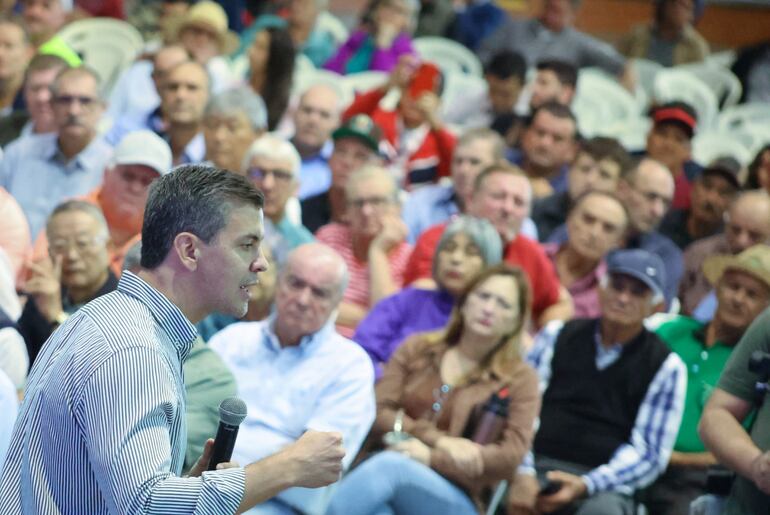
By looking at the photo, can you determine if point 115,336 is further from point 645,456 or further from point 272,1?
point 272,1

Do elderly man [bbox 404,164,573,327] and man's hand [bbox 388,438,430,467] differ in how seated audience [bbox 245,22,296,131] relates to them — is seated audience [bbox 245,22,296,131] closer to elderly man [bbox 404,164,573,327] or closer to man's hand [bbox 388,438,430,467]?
elderly man [bbox 404,164,573,327]

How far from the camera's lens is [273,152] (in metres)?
5.84

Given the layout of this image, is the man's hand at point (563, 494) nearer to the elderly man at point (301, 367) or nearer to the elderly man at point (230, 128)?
the elderly man at point (301, 367)

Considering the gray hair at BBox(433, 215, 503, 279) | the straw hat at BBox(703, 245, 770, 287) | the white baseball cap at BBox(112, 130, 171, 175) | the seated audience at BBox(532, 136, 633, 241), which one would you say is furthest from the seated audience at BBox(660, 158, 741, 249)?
the white baseball cap at BBox(112, 130, 171, 175)

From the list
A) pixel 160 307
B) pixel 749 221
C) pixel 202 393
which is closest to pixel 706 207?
pixel 749 221

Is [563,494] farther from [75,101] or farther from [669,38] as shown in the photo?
[669,38]

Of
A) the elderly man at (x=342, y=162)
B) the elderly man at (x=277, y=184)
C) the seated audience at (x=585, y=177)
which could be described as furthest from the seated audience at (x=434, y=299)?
the seated audience at (x=585, y=177)

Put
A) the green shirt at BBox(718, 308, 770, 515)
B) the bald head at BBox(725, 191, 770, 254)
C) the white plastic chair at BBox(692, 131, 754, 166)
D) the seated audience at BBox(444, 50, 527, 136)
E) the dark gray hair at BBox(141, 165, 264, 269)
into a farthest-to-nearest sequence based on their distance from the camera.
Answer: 1. the white plastic chair at BBox(692, 131, 754, 166)
2. the seated audience at BBox(444, 50, 527, 136)
3. the bald head at BBox(725, 191, 770, 254)
4. the green shirt at BBox(718, 308, 770, 515)
5. the dark gray hair at BBox(141, 165, 264, 269)

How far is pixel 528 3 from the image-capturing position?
36.2 feet

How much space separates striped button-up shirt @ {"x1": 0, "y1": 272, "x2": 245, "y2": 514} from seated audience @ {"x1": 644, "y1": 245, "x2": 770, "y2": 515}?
3.06 meters


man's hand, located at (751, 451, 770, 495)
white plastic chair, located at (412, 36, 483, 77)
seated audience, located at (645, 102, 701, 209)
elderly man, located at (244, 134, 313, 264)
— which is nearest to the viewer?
man's hand, located at (751, 451, 770, 495)

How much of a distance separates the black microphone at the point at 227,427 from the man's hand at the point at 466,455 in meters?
2.22

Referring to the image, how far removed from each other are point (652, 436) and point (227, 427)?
285 centimetres

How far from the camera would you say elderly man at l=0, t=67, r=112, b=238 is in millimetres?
6168
